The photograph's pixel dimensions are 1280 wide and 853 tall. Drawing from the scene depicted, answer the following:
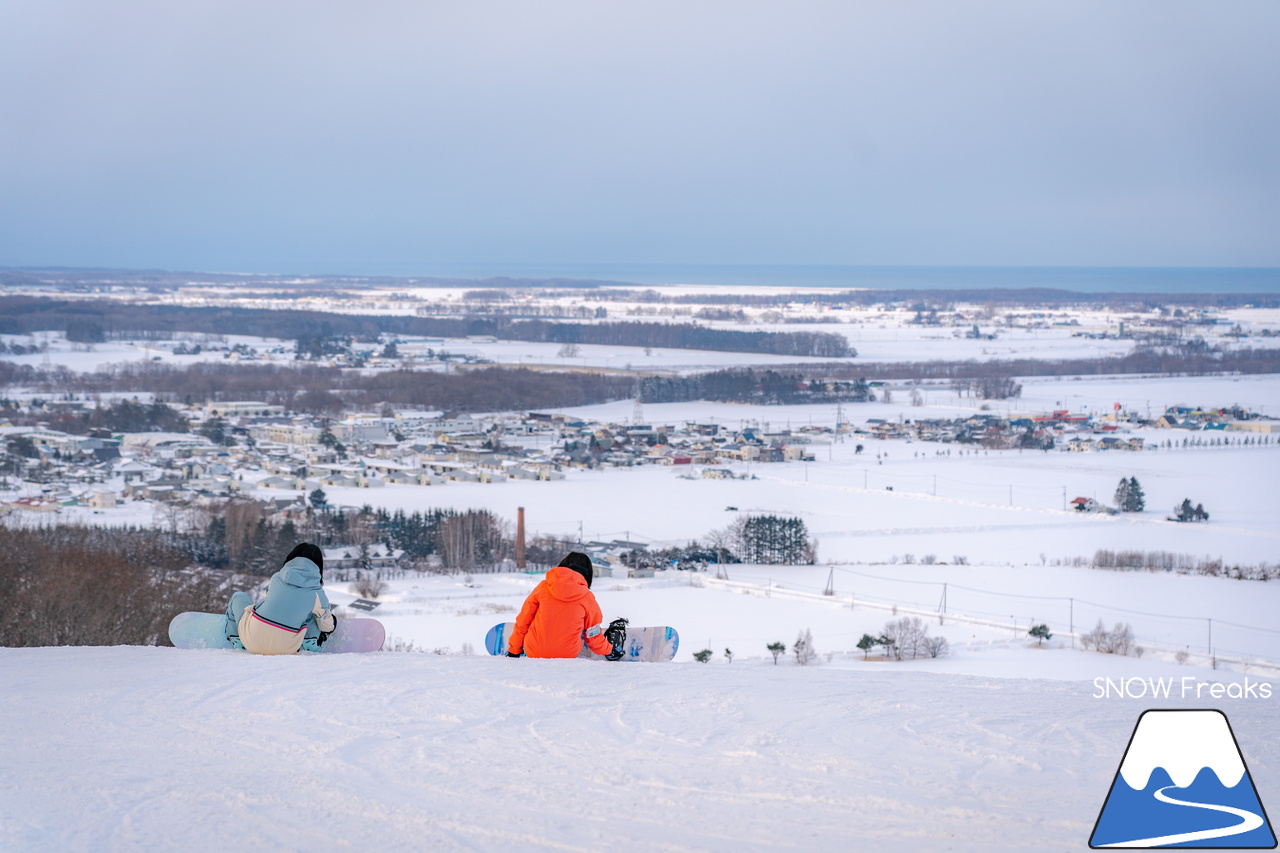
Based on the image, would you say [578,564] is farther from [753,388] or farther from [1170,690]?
[753,388]

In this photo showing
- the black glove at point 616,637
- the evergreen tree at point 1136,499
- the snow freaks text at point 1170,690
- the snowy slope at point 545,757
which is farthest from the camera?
the evergreen tree at point 1136,499

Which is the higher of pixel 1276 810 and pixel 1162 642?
pixel 1276 810

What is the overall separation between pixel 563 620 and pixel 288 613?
776mm

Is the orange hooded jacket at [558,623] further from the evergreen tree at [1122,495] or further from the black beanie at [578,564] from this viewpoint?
the evergreen tree at [1122,495]

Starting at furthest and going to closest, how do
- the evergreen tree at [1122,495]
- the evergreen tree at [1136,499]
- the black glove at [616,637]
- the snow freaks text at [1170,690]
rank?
the evergreen tree at [1122,495] < the evergreen tree at [1136,499] < the black glove at [616,637] < the snow freaks text at [1170,690]

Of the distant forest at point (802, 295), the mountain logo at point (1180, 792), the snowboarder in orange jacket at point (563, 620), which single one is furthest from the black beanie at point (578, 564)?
the distant forest at point (802, 295)

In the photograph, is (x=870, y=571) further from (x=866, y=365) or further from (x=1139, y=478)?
(x=866, y=365)

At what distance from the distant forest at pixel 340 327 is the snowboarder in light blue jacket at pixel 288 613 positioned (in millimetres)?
36287

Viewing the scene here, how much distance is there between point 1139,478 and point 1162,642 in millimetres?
8534

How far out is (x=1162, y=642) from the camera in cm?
781

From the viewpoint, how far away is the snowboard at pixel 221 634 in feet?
11.3

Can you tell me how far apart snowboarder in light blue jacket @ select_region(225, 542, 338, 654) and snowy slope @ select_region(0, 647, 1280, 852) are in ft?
0.29

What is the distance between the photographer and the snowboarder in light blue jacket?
3.08 metres

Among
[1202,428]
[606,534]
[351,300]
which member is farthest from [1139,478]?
[351,300]
